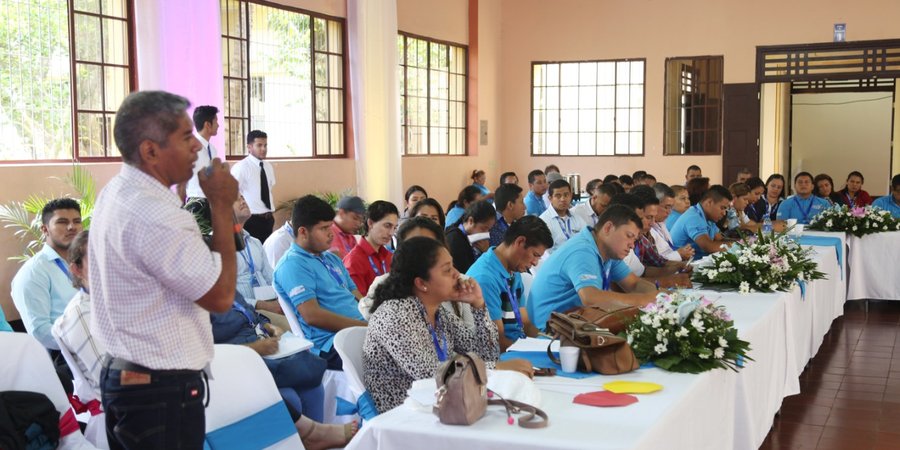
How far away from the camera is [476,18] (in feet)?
43.2

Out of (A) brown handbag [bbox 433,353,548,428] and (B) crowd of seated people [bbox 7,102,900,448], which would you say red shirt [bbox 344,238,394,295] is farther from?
(A) brown handbag [bbox 433,353,548,428]

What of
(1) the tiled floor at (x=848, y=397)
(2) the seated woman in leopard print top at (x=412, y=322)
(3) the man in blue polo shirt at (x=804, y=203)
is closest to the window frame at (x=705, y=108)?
(3) the man in blue polo shirt at (x=804, y=203)

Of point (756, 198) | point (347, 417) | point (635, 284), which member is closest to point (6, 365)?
point (347, 417)

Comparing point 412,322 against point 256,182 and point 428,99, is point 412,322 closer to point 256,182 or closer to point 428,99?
point 256,182

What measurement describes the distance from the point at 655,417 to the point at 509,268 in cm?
162

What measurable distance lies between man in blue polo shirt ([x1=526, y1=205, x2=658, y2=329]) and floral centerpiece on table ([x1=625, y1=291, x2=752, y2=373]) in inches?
36.4

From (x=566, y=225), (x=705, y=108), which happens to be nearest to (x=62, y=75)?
(x=566, y=225)

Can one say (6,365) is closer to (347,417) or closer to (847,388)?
(347,417)

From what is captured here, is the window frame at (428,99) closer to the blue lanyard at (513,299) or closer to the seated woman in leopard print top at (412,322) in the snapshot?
the blue lanyard at (513,299)

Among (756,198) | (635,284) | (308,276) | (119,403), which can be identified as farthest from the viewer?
(756,198)

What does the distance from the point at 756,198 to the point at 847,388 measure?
161 inches

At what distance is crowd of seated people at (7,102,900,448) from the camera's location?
9.96 feet

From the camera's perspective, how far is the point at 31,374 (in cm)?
294

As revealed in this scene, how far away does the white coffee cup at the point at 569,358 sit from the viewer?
301 centimetres
